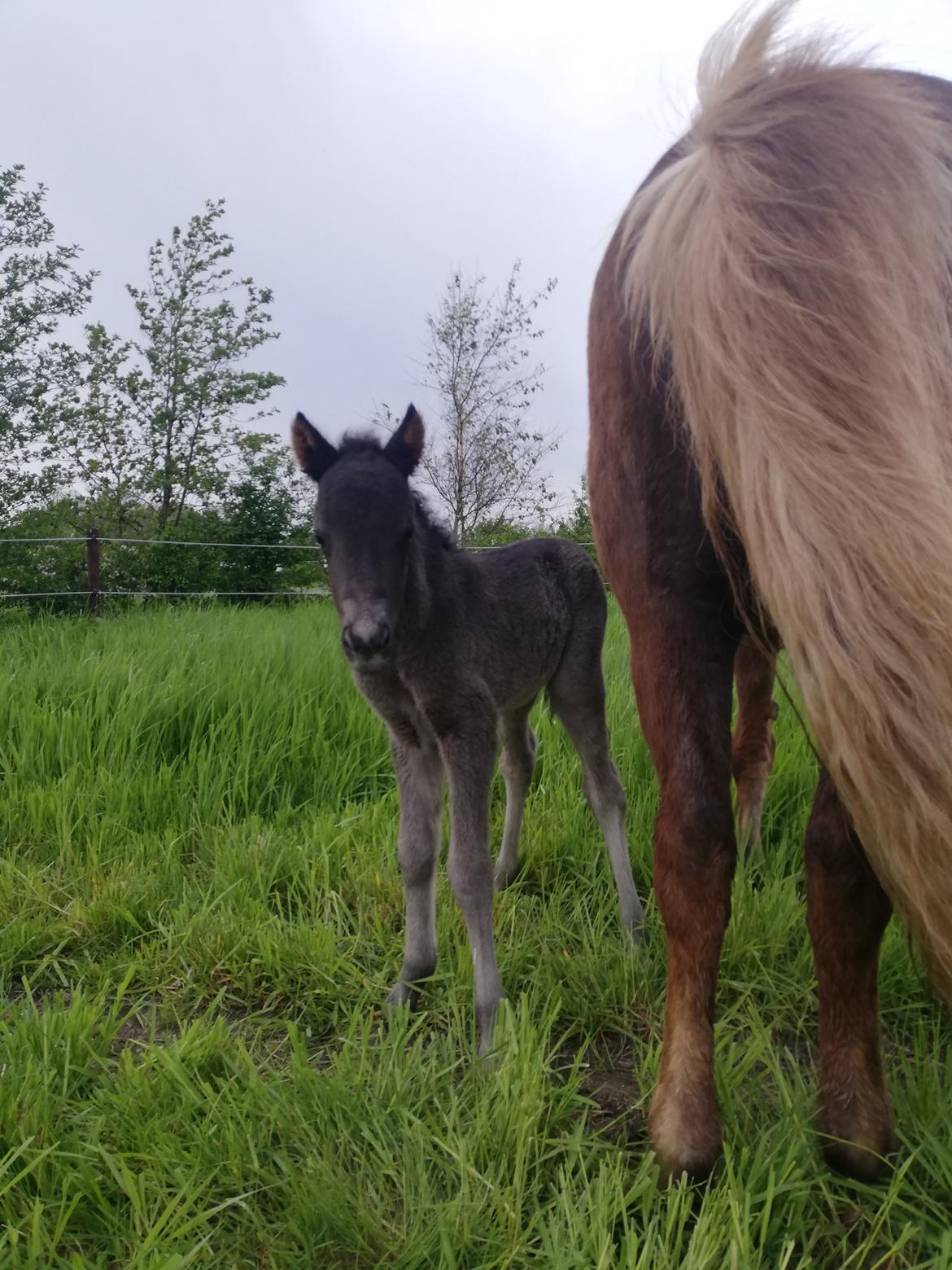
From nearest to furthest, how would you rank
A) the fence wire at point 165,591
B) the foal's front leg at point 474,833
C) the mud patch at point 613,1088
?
the mud patch at point 613,1088 < the foal's front leg at point 474,833 < the fence wire at point 165,591

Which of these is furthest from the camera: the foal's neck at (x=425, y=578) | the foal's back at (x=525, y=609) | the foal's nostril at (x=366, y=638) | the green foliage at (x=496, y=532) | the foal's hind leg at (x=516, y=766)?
the green foliage at (x=496, y=532)

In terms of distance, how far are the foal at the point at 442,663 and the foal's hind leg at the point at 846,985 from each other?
89 cm

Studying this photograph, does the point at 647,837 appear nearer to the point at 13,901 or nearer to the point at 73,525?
the point at 13,901

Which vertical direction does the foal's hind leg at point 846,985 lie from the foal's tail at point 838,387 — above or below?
below

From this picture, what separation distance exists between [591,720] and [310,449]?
1497 mm

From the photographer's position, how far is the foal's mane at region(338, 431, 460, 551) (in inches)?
110

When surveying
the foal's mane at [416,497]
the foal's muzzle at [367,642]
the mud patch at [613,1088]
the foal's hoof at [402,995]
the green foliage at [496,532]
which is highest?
the green foliage at [496,532]

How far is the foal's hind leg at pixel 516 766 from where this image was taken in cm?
340

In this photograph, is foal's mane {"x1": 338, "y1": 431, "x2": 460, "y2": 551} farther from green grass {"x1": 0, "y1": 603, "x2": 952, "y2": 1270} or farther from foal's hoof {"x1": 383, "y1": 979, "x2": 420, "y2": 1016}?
foal's hoof {"x1": 383, "y1": 979, "x2": 420, "y2": 1016}

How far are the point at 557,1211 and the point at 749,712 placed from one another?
89.7 inches

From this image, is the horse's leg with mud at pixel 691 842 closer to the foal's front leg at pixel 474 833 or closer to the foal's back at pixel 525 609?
the foal's front leg at pixel 474 833

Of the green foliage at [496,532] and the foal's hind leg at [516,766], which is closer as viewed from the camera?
the foal's hind leg at [516,766]

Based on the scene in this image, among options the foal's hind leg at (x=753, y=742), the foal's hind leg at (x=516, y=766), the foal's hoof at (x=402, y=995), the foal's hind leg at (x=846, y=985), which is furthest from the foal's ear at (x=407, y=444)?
the foal's hind leg at (x=846, y=985)

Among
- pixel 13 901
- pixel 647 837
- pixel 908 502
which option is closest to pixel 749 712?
pixel 647 837
